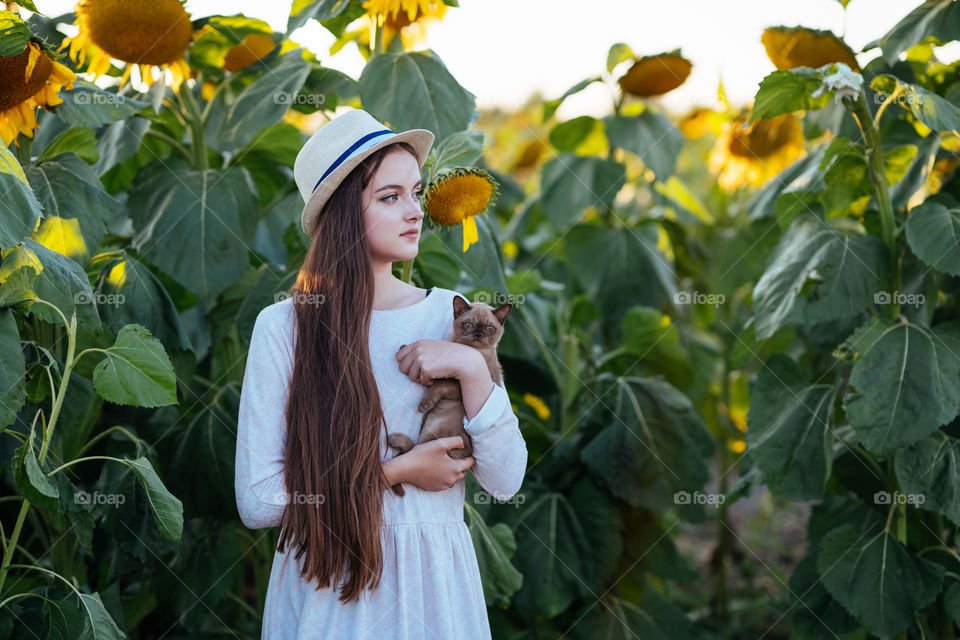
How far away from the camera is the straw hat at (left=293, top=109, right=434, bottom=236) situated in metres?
1.66

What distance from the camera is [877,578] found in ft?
7.84

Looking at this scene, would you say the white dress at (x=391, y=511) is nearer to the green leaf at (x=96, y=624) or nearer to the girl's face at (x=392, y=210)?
the girl's face at (x=392, y=210)

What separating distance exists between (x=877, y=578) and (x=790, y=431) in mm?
446

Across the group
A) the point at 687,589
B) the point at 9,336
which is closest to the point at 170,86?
the point at 9,336

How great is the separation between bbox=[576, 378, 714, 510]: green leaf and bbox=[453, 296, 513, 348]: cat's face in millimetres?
1346

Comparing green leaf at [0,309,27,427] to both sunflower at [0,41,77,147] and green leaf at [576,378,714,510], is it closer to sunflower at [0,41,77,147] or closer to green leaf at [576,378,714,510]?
sunflower at [0,41,77,147]

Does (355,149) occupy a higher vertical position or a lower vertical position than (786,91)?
lower

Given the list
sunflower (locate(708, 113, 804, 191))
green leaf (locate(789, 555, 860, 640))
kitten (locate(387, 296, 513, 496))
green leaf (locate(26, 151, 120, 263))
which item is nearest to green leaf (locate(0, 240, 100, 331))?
green leaf (locate(26, 151, 120, 263))

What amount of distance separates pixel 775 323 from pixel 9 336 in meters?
1.88

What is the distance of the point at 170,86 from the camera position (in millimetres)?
2475

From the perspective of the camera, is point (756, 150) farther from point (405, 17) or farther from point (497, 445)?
point (497, 445)

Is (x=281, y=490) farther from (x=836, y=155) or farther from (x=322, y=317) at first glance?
(x=836, y=155)

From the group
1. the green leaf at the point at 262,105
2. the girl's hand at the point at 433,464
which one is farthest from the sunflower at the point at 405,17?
the girl's hand at the point at 433,464

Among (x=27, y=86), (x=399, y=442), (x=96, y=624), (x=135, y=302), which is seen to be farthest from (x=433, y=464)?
(x=27, y=86)
